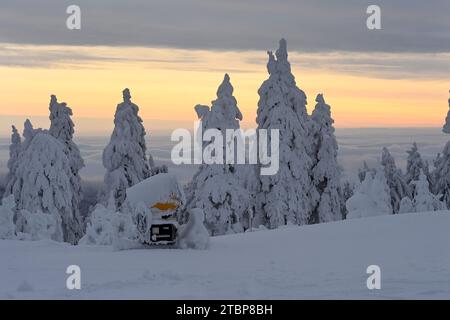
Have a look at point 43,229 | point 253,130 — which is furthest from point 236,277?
point 253,130

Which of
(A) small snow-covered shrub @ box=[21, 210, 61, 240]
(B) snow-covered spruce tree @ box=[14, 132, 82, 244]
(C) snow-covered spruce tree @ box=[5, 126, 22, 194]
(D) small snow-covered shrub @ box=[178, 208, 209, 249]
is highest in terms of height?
(C) snow-covered spruce tree @ box=[5, 126, 22, 194]

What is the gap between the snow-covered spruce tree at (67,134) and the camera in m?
48.8

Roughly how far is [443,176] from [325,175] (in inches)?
387

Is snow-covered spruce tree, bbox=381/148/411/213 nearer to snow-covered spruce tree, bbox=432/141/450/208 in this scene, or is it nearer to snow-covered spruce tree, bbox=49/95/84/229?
snow-covered spruce tree, bbox=432/141/450/208

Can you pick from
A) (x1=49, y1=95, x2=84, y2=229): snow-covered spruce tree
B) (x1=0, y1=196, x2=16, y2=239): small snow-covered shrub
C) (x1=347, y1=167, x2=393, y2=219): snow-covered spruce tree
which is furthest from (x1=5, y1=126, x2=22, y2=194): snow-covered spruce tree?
(x1=347, y1=167, x2=393, y2=219): snow-covered spruce tree

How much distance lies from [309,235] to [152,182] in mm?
4451

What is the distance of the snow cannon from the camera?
17672mm

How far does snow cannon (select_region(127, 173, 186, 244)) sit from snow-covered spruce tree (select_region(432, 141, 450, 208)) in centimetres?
3458

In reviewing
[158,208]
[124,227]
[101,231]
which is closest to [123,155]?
[101,231]

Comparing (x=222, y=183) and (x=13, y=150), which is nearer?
(x=222, y=183)

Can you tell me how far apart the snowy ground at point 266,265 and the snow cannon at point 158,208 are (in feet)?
1.95

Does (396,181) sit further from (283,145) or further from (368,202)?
(368,202)

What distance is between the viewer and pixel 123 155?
4759cm

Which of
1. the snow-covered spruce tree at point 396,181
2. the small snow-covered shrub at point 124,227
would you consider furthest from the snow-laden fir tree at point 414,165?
the small snow-covered shrub at point 124,227
